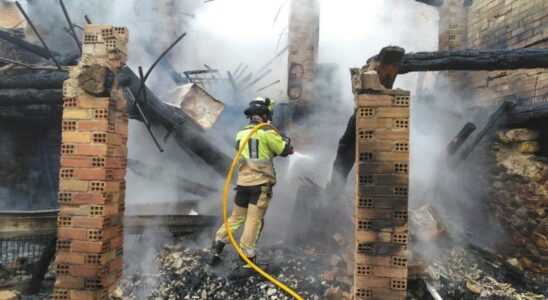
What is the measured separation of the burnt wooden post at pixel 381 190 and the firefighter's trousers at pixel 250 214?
1.85 metres

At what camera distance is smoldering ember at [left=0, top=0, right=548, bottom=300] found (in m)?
3.43

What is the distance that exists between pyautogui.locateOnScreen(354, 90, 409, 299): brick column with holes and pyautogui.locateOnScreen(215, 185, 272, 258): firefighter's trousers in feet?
6.08

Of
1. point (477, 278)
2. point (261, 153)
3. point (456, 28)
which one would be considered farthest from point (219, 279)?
point (456, 28)

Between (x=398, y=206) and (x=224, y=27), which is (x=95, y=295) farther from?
(x=224, y=27)

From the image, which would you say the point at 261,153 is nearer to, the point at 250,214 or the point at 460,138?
the point at 250,214

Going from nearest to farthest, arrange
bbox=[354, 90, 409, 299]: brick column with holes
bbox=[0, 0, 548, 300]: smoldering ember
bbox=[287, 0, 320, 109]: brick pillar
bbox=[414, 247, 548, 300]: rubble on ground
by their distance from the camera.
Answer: bbox=[354, 90, 409, 299]: brick column with holes < bbox=[0, 0, 548, 300]: smoldering ember < bbox=[414, 247, 548, 300]: rubble on ground < bbox=[287, 0, 320, 109]: brick pillar

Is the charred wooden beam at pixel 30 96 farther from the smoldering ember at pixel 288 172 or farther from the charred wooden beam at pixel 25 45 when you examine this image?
the charred wooden beam at pixel 25 45

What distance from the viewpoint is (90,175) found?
3473mm

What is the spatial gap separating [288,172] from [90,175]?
536cm

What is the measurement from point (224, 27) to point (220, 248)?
39.4 ft

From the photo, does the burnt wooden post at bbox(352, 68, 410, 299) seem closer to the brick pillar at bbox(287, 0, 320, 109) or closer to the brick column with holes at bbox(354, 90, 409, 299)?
the brick column with holes at bbox(354, 90, 409, 299)

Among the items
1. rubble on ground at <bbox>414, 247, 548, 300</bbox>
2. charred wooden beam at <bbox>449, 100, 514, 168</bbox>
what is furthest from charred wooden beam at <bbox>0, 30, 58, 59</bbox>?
charred wooden beam at <bbox>449, 100, 514, 168</bbox>

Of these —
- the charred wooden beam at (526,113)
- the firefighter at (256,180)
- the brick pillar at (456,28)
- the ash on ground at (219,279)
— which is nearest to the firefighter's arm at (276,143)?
the firefighter at (256,180)

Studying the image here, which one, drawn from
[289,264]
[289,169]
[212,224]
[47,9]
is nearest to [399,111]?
[289,264]
